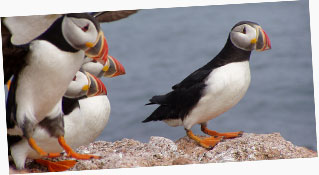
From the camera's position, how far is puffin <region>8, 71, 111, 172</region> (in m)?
4.30

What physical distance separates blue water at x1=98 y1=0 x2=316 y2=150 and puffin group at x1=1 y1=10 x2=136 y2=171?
0.42ft

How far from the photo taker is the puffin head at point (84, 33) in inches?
161

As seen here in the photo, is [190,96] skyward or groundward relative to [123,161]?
skyward

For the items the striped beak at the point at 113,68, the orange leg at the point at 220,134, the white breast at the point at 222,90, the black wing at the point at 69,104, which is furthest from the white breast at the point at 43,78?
the orange leg at the point at 220,134

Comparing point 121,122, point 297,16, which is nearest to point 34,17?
point 121,122

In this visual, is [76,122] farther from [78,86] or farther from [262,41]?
[262,41]

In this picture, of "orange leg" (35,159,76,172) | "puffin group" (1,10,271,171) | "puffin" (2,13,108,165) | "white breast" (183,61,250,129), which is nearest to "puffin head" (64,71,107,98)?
"puffin group" (1,10,271,171)

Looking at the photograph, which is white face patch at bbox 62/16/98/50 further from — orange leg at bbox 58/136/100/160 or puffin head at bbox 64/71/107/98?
orange leg at bbox 58/136/100/160

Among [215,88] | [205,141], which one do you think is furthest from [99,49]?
[205,141]

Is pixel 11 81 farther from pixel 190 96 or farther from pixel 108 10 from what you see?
pixel 190 96

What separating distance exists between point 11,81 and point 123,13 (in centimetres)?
97

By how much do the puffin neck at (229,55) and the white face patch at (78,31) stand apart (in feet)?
3.12

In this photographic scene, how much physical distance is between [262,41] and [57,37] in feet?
4.99

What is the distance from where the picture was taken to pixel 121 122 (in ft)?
14.6
